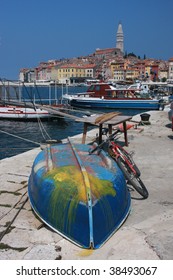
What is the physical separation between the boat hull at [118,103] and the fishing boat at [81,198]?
3972 centimetres

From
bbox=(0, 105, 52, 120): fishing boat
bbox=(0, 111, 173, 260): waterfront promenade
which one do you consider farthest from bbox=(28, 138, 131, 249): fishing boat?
bbox=(0, 105, 52, 120): fishing boat

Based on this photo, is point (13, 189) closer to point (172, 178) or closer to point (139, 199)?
point (139, 199)

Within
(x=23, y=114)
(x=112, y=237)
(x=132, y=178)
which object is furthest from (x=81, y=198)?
(x=23, y=114)

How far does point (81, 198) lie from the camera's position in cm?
548

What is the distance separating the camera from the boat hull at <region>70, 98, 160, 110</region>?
4659cm

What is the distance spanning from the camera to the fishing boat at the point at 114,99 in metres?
46.8

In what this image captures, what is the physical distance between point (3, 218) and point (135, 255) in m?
2.47

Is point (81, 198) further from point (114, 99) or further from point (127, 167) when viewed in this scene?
point (114, 99)

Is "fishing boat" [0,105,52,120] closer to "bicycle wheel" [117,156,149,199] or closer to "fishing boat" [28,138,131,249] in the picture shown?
"bicycle wheel" [117,156,149,199]

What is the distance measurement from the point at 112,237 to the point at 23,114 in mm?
29631

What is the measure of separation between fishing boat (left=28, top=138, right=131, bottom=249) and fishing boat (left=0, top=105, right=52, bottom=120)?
89.5 feet

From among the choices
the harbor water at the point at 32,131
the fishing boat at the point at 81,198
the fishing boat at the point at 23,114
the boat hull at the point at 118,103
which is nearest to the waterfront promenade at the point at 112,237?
the fishing boat at the point at 81,198
